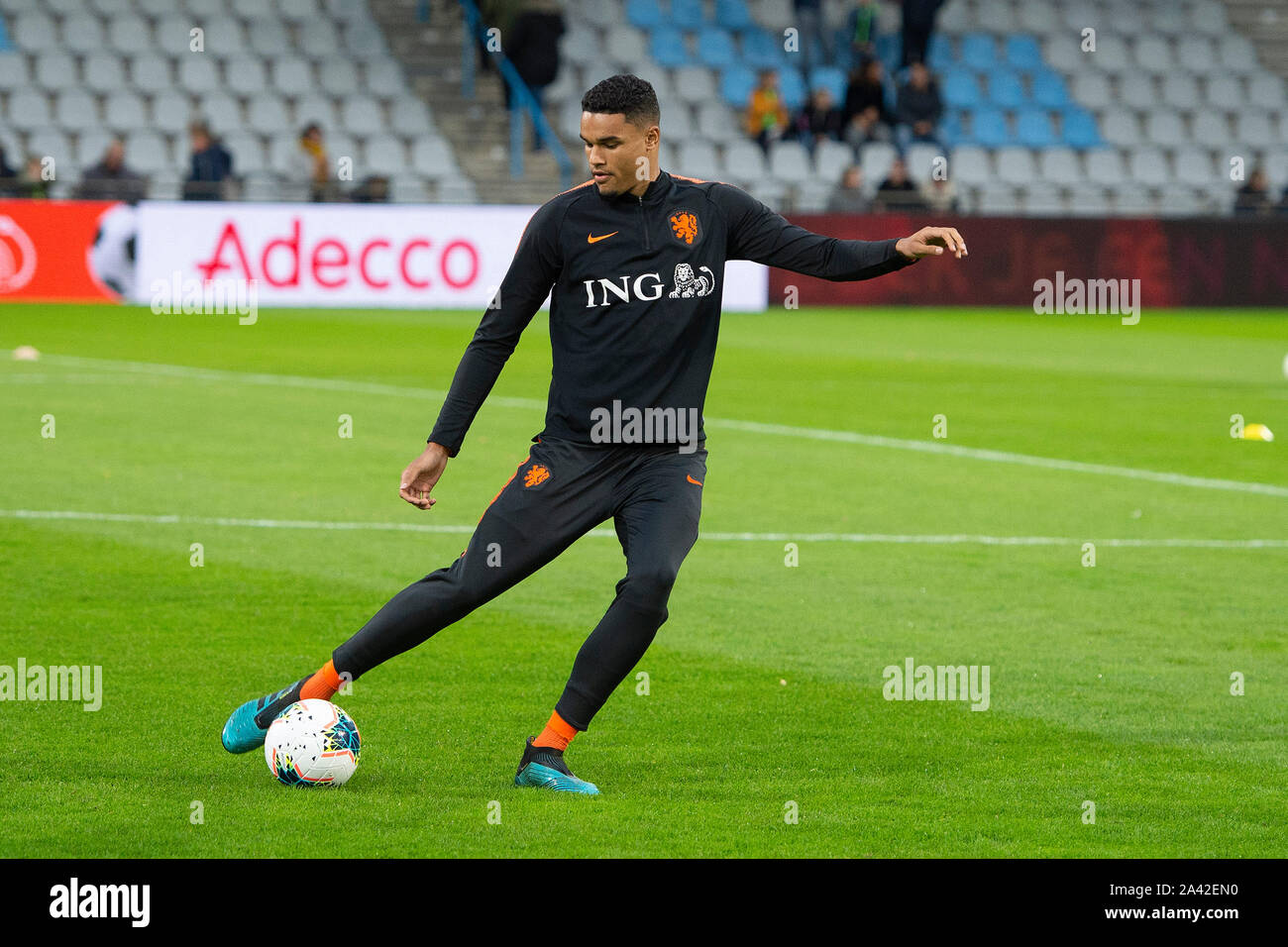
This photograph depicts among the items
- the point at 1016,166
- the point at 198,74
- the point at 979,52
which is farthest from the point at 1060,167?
the point at 198,74

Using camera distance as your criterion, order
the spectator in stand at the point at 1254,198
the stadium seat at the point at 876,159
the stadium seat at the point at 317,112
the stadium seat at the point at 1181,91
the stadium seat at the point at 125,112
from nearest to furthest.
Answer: the stadium seat at the point at 125,112, the spectator in stand at the point at 1254,198, the stadium seat at the point at 317,112, the stadium seat at the point at 876,159, the stadium seat at the point at 1181,91

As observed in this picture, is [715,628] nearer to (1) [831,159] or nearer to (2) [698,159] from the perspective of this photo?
(2) [698,159]

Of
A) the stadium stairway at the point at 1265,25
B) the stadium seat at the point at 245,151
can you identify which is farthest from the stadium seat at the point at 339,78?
the stadium stairway at the point at 1265,25

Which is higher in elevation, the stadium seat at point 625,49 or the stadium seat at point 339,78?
the stadium seat at point 625,49

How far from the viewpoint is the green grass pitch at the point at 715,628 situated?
5.32 metres

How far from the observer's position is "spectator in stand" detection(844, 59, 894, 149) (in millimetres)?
30750

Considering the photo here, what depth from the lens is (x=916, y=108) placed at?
103 feet

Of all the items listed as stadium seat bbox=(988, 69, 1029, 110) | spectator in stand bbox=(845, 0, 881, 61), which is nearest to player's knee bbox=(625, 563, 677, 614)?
spectator in stand bbox=(845, 0, 881, 61)

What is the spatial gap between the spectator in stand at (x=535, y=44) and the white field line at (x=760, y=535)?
65.7ft

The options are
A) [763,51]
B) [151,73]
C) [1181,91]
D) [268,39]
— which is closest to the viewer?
[151,73]

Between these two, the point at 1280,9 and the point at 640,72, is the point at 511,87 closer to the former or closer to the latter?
the point at 640,72

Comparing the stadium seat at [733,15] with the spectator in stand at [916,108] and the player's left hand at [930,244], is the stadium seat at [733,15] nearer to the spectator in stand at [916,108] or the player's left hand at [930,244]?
the spectator in stand at [916,108]

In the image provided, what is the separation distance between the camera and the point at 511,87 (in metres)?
30.6

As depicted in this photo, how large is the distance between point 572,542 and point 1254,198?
26.2 metres
